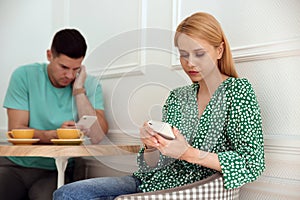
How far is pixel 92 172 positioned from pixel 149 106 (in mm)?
1360

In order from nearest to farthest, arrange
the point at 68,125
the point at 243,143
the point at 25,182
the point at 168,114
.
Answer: the point at 243,143 → the point at 168,114 → the point at 68,125 → the point at 25,182

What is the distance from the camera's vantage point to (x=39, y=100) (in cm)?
231

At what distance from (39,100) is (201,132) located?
112cm

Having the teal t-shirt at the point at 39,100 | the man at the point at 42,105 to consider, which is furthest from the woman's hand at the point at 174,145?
the teal t-shirt at the point at 39,100

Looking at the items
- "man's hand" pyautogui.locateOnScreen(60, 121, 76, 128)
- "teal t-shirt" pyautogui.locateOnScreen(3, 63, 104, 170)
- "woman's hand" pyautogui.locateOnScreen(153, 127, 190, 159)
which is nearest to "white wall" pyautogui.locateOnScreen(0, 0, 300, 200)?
"woman's hand" pyautogui.locateOnScreen(153, 127, 190, 159)

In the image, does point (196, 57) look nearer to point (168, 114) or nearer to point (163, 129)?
point (163, 129)

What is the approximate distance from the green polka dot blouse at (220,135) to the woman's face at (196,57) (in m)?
0.11

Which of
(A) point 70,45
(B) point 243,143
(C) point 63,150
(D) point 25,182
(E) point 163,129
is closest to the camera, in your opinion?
(E) point 163,129

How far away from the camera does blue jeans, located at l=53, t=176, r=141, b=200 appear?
1401mm

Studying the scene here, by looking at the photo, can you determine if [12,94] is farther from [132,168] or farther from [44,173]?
[132,168]

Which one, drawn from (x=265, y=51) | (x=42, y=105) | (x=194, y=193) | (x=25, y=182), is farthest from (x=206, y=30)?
(x=25, y=182)

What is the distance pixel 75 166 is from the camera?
8.48ft

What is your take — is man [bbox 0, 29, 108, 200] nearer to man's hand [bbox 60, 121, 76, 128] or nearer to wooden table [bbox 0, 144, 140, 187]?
man's hand [bbox 60, 121, 76, 128]

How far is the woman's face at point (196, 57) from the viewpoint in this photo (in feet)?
4.17
